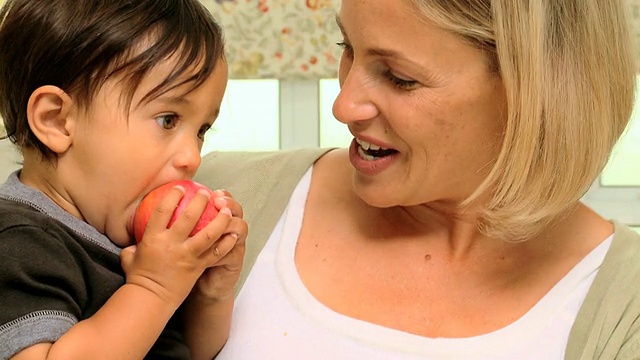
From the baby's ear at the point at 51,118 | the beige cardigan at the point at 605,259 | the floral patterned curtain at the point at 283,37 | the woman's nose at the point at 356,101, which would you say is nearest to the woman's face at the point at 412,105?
the woman's nose at the point at 356,101

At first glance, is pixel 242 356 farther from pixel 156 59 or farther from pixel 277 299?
pixel 156 59

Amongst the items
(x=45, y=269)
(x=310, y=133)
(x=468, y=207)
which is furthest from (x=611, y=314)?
(x=310, y=133)

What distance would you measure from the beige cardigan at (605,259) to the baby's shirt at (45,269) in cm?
29

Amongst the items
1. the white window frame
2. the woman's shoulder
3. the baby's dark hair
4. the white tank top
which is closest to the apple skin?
the baby's dark hair

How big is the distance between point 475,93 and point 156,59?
1.52ft

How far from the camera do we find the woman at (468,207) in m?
1.19

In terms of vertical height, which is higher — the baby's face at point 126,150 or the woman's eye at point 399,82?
the woman's eye at point 399,82

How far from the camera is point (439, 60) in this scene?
119 centimetres

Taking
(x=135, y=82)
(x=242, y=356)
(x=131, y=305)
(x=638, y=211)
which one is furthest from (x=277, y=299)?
(x=638, y=211)

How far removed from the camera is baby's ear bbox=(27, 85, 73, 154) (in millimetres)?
1083

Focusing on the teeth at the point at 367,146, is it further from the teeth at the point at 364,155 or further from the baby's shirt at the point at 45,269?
the baby's shirt at the point at 45,269

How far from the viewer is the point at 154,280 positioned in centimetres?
107

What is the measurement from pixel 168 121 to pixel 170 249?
18cm

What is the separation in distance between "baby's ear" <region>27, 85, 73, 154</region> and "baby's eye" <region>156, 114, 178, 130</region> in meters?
0.12
